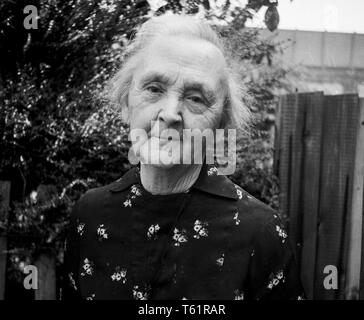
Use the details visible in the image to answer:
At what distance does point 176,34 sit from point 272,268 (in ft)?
2.81

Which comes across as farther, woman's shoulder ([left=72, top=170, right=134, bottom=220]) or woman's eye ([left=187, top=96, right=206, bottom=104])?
woman's shoulder ([left=72, top=170, right=134, bottom=220])

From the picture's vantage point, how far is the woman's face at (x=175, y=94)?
5.14ft

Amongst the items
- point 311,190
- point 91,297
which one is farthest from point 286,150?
point 91,297

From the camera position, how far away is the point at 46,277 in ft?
8.53

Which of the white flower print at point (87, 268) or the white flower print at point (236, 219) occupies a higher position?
the white flower print at point (236, 219)

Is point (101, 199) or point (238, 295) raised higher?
point (101, 199)

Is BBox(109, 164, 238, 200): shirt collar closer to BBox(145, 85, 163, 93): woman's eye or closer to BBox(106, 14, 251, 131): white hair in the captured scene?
BBox(106, 14, 251, 131): white hair

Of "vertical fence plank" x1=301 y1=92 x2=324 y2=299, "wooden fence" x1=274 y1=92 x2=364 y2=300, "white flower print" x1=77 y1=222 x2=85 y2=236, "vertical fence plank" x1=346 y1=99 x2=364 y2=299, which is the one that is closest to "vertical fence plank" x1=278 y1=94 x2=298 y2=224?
"wooden fence" x1=274 y1=92 x2=364 y2=300

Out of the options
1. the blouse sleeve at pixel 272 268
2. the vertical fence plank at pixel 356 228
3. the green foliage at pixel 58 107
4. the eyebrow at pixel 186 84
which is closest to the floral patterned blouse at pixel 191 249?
the blouse sleeve at pixel 272 268

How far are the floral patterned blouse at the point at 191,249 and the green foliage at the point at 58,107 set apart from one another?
0.83 m

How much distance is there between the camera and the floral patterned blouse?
5.30 feet

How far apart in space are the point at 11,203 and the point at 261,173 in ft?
4.96

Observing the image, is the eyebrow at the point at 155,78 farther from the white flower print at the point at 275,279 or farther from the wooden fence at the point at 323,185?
the wooden fence at the point at 323,185

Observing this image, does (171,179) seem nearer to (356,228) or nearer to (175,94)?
(175,94)
